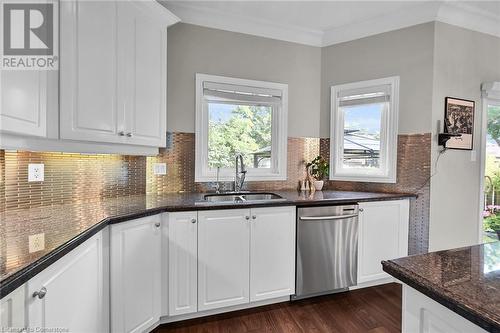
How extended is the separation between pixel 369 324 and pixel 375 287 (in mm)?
681

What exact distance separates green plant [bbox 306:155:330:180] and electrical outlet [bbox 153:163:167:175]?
1.58 meters

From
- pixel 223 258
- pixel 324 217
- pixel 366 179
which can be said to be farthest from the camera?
pixel 366 179

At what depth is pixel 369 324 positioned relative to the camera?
204 centimetres

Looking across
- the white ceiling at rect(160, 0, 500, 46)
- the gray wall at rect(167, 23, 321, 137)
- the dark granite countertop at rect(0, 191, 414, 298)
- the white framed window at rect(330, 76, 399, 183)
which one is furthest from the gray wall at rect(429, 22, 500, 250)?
the gray wall at rect(167, 23, 321, 137)

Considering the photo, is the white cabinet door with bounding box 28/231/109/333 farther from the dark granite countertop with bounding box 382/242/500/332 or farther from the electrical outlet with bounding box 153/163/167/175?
the dark granite countertop with bounding box 382/242/500/332

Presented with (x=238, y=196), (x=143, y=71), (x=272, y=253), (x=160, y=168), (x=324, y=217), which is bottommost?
(x=272, y=253)

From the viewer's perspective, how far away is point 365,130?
2.97m

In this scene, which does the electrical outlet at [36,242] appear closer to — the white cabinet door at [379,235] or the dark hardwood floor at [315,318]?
the dark hardwood floor at [315,318]

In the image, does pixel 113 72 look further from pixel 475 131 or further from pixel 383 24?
pixel 475 131

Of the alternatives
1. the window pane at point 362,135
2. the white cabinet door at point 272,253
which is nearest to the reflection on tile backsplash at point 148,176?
the window pane at point 362,135

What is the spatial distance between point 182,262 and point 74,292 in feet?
2.73

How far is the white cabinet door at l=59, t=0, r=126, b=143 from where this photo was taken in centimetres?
154

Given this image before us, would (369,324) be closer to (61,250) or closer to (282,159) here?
(282,159)

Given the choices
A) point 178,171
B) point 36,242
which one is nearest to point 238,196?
point 178,171
